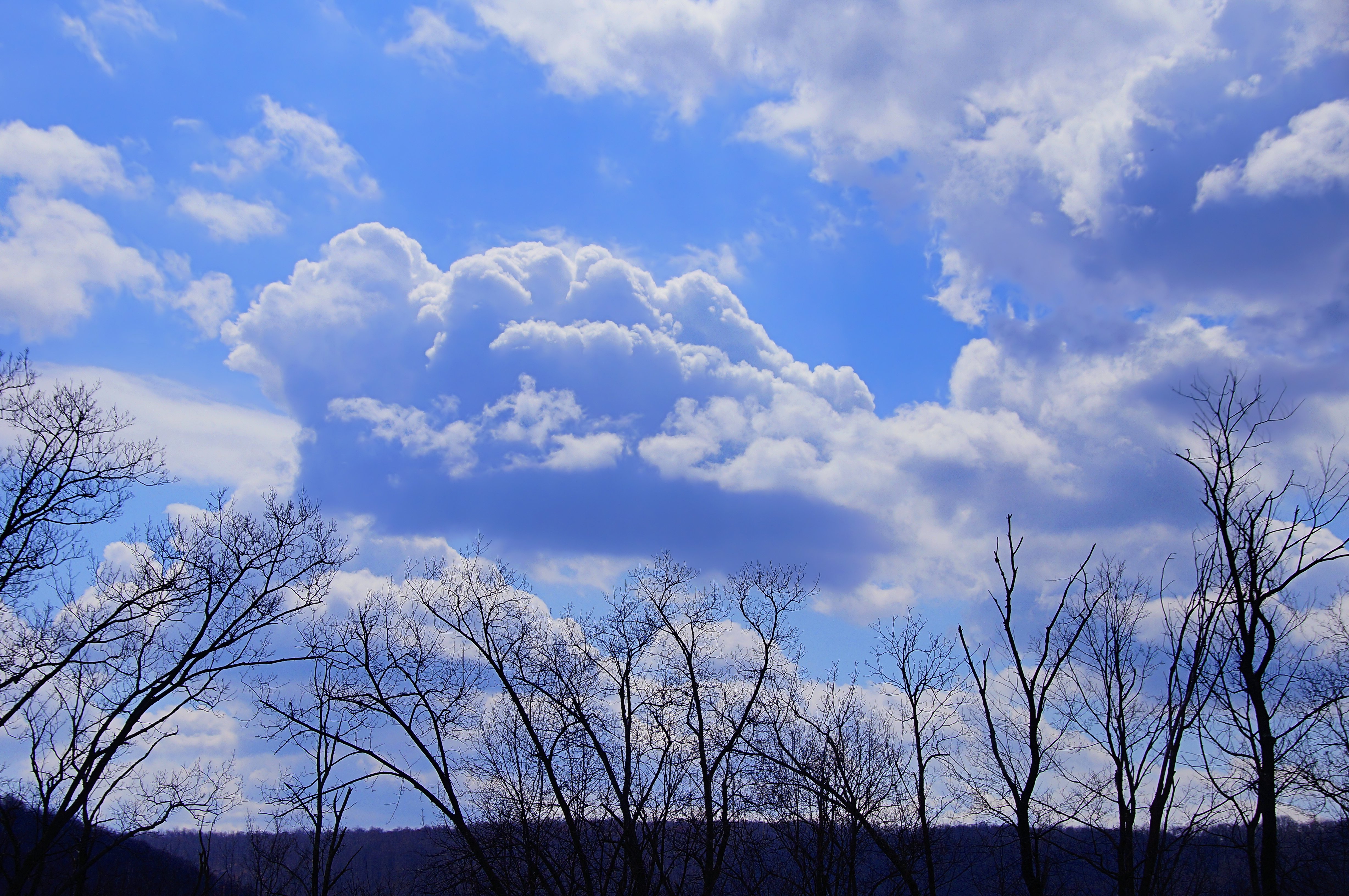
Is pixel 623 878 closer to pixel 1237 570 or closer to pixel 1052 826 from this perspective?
pixel 1052 826

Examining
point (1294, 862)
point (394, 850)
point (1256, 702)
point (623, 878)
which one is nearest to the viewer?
Result: point (1256, 702)

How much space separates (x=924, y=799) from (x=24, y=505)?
77.3 ft

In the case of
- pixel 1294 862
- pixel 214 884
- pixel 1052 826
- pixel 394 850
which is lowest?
pixel 394 850

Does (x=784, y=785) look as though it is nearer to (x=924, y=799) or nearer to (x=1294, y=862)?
A: (x=924, y=799)

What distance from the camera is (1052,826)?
18.5 metres

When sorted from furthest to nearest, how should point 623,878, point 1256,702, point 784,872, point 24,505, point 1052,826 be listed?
point 784,872 < point 623,878 < point 1052,826 < point 24,505 < point 1256,702

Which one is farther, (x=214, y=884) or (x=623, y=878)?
(x=214, y=884)

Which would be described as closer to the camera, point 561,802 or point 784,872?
point 561,802

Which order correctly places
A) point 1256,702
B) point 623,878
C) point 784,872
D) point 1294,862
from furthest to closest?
point 784,872
point 623,878
point 1294,862
point 1256,702

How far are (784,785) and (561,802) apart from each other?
6.71 meters

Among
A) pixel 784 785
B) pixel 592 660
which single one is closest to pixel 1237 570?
pixel 784 785

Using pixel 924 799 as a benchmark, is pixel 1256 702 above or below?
above

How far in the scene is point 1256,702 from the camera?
1238 centimetres

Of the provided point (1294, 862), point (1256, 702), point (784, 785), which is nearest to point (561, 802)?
point (784, 785)
